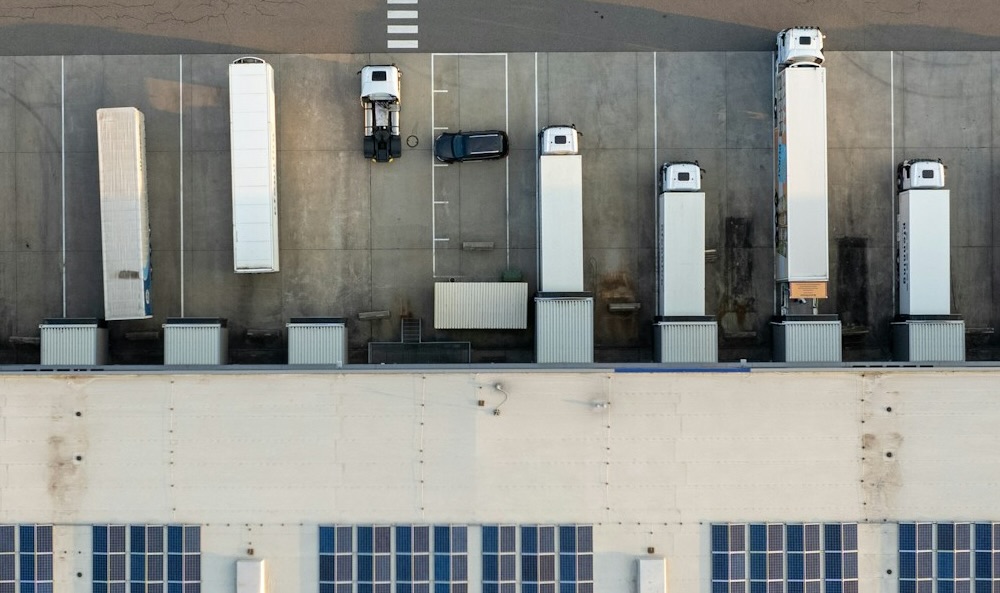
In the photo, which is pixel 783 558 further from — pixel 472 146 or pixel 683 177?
pixel 472 146

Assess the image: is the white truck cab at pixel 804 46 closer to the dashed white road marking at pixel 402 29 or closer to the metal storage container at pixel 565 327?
the metal storage container at pixel 565 327

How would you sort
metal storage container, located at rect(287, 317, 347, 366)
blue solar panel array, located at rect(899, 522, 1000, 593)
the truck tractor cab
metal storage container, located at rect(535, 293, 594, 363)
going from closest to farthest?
blue solar panel array, located at rect(899, 522, 1000, 593)
metal storage container, located at rect(535, 293, 594, 363)
metal storage container, located at rect(287, 317, 347, 366)
the truck tractor cab

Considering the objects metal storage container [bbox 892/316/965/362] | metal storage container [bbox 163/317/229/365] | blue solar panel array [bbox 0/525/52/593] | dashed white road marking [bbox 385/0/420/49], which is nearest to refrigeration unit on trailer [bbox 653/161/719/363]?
metal storage container [bbox 892/316/965/362]

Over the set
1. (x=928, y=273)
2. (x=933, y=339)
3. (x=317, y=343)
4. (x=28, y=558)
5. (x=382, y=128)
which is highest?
(x=382, y=128)

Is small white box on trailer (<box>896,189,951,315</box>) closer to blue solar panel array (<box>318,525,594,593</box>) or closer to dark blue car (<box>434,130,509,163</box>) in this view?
blue solar panel array (<box>318,525,594,593</box>)

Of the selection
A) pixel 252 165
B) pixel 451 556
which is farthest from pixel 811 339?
pixel 252 165

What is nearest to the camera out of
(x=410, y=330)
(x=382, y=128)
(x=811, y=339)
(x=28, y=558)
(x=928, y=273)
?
(x=28, y=558)
